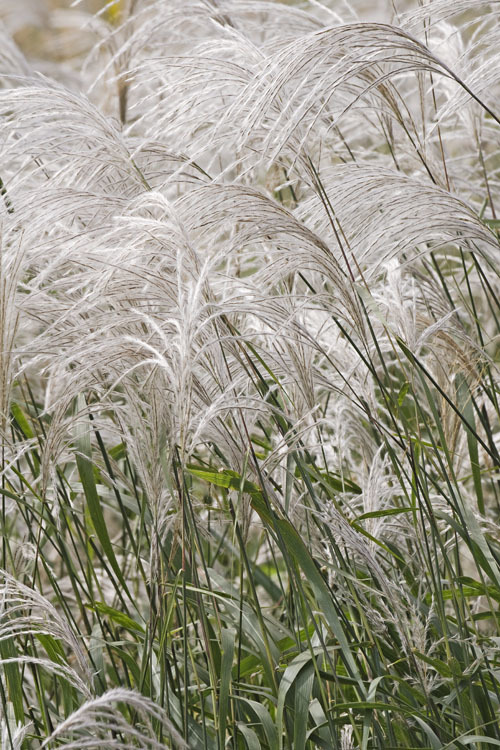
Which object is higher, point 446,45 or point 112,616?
point 446,45

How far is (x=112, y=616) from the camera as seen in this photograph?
1.48m

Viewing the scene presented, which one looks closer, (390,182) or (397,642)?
(390,182)

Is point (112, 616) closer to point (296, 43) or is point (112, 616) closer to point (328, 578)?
point (328, 578)

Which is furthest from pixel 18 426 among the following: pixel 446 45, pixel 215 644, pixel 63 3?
pixel 63 3

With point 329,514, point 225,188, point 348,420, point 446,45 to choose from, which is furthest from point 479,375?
point 446,45

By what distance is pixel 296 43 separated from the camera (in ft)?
3.73

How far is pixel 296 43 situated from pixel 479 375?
0.65 metres

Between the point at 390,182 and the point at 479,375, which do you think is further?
the point at 479,375

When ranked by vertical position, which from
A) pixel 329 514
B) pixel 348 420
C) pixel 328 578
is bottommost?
pixel 328 578

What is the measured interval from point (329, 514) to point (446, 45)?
1.51 meters

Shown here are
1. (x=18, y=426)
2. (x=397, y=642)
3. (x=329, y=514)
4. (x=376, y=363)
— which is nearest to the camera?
(x=329, y=514)

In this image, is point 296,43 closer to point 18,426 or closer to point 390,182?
point 390,182

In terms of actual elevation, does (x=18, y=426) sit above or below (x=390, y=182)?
below

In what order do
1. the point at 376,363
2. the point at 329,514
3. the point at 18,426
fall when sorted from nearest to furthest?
the point at 329,514 → the point at 18,426 → the point at 376,363
